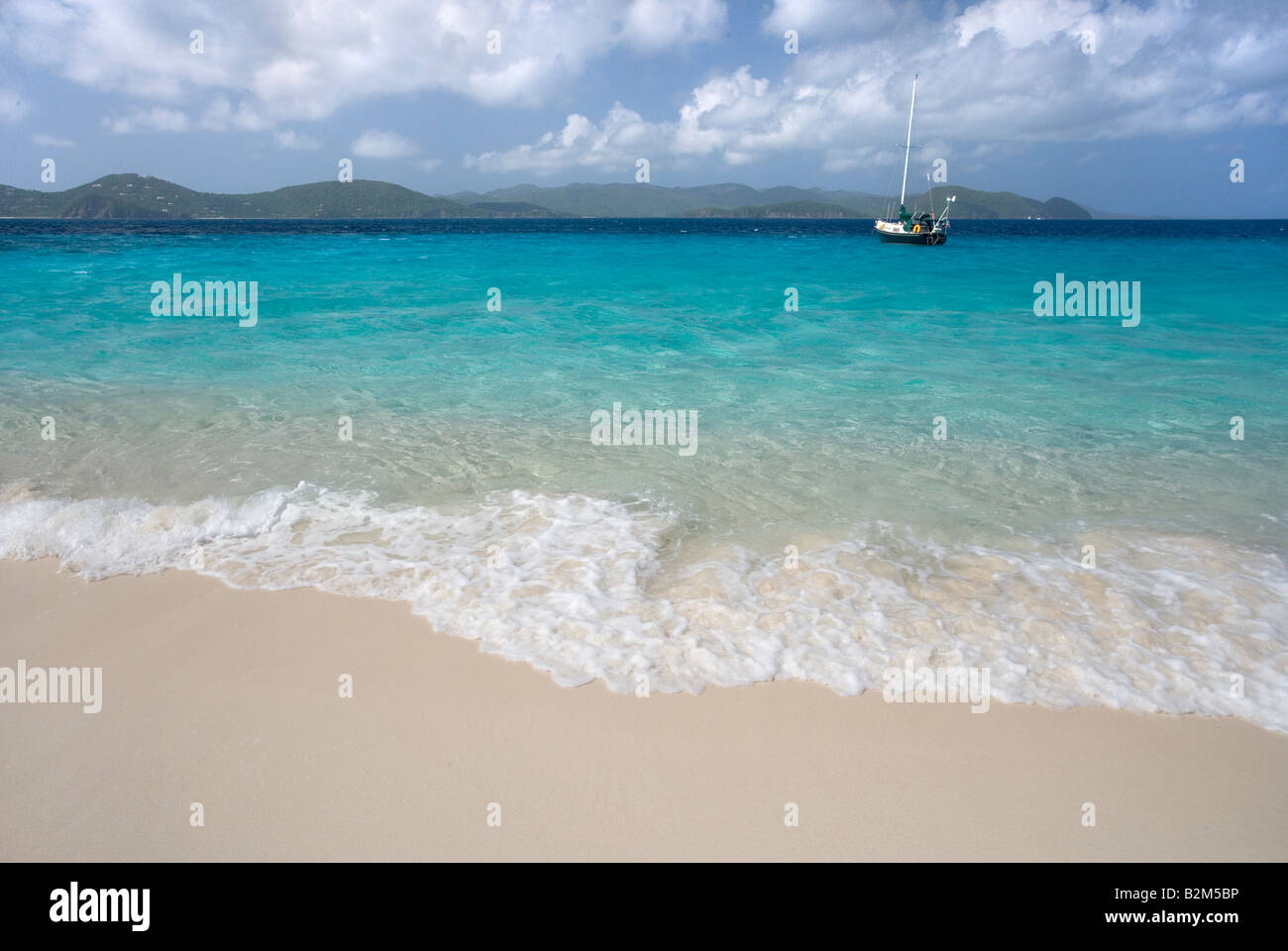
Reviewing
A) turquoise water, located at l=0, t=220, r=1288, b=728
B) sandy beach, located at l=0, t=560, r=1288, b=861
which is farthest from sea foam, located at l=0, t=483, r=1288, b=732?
sandy beach, located at l=0, t=560, r=1288, b=861

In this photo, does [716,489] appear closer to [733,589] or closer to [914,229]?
[733,589]

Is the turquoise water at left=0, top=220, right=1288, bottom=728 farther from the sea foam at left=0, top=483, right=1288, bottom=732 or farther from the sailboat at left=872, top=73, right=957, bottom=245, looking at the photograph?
the sailboat at left=872, top=73, right=957, bottom=245

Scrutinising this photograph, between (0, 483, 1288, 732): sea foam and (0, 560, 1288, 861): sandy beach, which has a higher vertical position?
(0, 483, 1288, 732): sea foam

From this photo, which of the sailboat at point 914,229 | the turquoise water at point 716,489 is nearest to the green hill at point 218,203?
the sailboat at point 914,229

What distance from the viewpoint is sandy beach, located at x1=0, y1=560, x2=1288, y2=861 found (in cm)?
311

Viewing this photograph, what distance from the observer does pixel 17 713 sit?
153 inches

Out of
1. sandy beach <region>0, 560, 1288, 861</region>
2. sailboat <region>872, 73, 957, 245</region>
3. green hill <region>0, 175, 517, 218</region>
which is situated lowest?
sandy beach <region>0, 560, 1288, 861</region>

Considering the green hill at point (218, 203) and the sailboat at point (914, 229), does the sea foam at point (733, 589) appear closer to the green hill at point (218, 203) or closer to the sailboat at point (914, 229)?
the sailboat at point (914, 229)

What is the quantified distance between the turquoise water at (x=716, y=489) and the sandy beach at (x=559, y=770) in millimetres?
347

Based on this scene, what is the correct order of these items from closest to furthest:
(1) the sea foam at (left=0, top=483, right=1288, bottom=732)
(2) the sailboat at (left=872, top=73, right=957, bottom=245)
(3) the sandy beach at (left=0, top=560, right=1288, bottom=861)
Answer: (3) the sandy beach at (left=0, top=560, right=1288, bottom=861), (1) the sea foam at (left=0, top=483, right=1288, bottom=732), (2) the sailboat at (left=872, top=73, right=957, bottom=245)

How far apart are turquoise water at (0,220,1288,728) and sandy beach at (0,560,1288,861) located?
347mm

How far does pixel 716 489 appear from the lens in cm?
705
